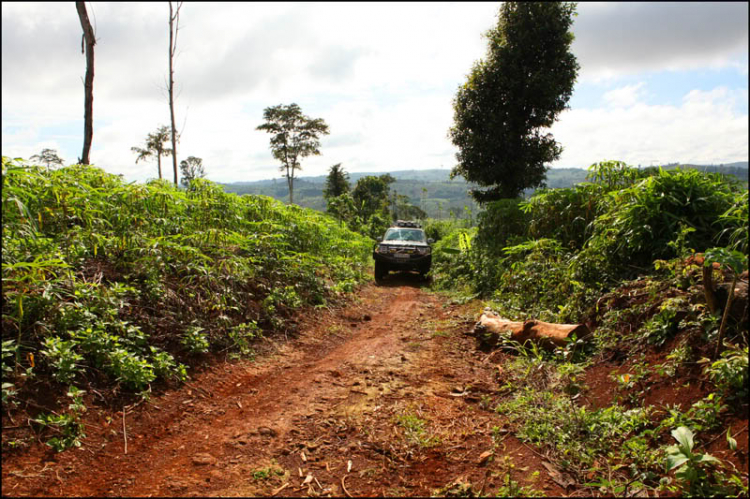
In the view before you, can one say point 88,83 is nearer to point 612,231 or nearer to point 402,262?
point 402,262

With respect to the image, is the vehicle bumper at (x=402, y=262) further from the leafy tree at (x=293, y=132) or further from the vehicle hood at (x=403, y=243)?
the leafy tree at (x=293, y=132)

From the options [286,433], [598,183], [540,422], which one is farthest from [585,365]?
[598,183]

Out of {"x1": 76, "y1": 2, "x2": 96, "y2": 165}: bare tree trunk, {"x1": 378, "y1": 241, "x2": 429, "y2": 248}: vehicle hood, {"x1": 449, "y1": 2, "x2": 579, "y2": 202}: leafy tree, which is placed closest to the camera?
{"x1": 76, "y1": 2, "x2": 96, "y2": 165}: bare tree trunk

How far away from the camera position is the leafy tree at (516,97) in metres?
A: 12.8

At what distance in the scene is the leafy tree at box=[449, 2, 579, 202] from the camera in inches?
504

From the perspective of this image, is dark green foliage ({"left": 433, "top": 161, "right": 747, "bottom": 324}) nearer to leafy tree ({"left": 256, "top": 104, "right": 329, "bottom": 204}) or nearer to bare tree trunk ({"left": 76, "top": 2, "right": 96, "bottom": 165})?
bare tree trunk ({"left": 76, "top": 2, "right": 96, "bottom": 165})

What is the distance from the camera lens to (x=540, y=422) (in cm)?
295

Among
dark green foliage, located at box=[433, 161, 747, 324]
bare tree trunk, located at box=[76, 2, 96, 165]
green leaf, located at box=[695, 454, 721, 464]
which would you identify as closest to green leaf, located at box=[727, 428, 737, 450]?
green leaf, located at box=[695, 454, 721, 464]

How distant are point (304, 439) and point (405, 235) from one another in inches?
374

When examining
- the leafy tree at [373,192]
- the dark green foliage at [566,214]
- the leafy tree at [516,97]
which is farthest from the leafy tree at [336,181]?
the dark green foliage at [566,214]

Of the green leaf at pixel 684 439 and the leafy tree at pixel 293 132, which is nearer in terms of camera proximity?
the green leaf at pixel 684 439

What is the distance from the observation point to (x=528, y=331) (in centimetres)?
449

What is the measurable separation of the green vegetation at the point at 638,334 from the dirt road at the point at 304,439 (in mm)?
398

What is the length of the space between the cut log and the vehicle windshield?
256 inches
